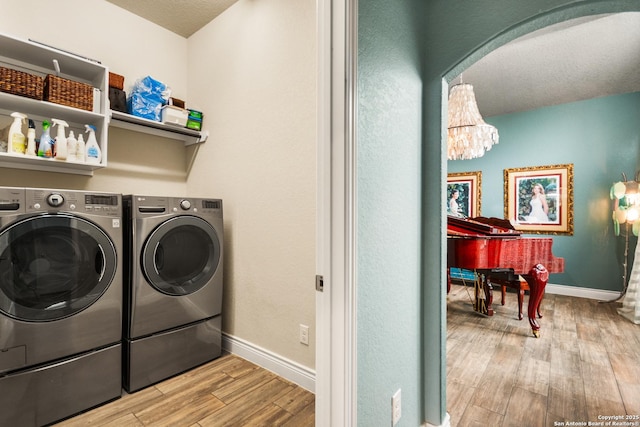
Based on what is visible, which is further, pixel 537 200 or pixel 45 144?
pixel 537 200

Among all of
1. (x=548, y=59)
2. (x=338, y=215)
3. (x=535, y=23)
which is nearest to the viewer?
(x=338, y=215)

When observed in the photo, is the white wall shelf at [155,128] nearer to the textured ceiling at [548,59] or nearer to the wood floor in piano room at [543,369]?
the textured ceiling at [548,59]

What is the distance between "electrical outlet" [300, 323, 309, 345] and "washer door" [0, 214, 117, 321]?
46.7 inches

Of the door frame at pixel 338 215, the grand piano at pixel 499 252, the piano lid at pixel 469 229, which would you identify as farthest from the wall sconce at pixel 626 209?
the door frame at pixel 338 215

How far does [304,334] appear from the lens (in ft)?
6.38

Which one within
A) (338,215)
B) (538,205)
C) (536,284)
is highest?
(538,205)

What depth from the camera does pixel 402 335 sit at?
4.36 ft

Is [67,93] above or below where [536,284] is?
above

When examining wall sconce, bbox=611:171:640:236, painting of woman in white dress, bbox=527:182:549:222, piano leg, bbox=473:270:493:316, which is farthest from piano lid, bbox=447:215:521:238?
painting of woman in white dress, bbox=527:182:549:222

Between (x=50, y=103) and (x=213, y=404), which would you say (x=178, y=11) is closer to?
(x=50, y=103)

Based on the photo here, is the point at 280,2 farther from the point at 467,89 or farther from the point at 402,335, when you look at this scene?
the point at 402,335

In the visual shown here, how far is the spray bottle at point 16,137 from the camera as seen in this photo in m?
1.78

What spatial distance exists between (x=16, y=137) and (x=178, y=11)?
1.52 meters

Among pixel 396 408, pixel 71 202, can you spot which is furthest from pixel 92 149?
pixel 396 408
